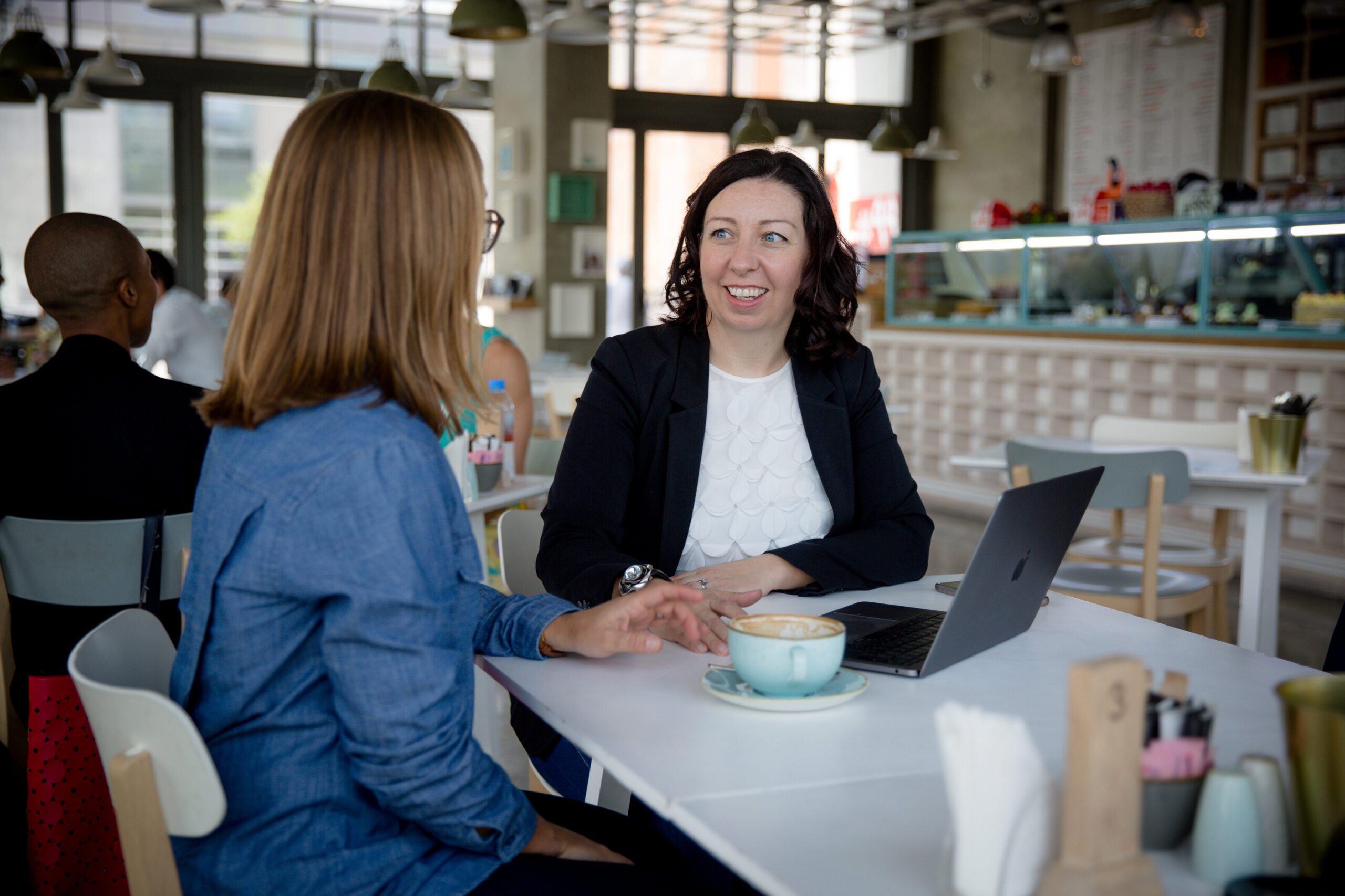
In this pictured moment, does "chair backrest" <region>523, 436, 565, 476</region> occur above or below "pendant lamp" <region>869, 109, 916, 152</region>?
below

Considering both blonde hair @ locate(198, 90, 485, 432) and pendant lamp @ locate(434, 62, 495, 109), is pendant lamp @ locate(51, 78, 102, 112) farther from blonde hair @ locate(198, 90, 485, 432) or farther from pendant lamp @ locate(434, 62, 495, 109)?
blonde hair @ locate(198, 90, 485, 432)

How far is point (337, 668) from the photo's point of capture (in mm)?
978

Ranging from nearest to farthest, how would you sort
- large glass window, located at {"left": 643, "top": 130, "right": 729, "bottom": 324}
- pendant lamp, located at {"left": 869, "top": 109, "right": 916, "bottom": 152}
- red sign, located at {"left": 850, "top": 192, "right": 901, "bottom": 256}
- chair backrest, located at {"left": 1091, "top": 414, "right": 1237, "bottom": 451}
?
chair backrest, located at {"left": 1091, "top": 414, "right": 1237, "bottom": 451} → pendant lamp, located at {"left": 869, "top": 109, "right": 916, "bottom": 152} → large glass window, located at {"left": 643, "top": 130, "right": 729, "bottom": 324} → red sign, located at {"left": 850, "top": 192, "right": 901, "bottom": 256}

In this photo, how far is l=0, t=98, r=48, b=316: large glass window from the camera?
340 inches

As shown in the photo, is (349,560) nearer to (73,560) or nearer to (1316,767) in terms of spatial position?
(1316,767)

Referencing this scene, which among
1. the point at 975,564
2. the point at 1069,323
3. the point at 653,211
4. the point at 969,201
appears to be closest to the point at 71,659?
the point at 975,564

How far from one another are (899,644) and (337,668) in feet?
2.08

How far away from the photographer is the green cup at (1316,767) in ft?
2.21

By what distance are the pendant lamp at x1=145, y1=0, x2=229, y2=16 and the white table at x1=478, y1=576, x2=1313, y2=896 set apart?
4.16 meters

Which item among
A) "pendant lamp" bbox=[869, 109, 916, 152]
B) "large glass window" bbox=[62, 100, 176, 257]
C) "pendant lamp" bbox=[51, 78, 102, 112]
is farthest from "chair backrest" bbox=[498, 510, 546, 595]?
"large glass window" bbox=[62, 100, 176, 257]

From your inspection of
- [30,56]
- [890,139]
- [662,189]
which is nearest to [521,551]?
[30,56]

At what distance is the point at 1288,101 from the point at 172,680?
28.4 feet

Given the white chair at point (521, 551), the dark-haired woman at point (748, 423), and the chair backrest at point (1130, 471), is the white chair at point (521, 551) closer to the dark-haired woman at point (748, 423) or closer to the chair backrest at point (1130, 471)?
the dark-haired woman at point (748, 423)

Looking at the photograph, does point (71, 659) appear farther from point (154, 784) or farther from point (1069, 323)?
point (1069, 323)
